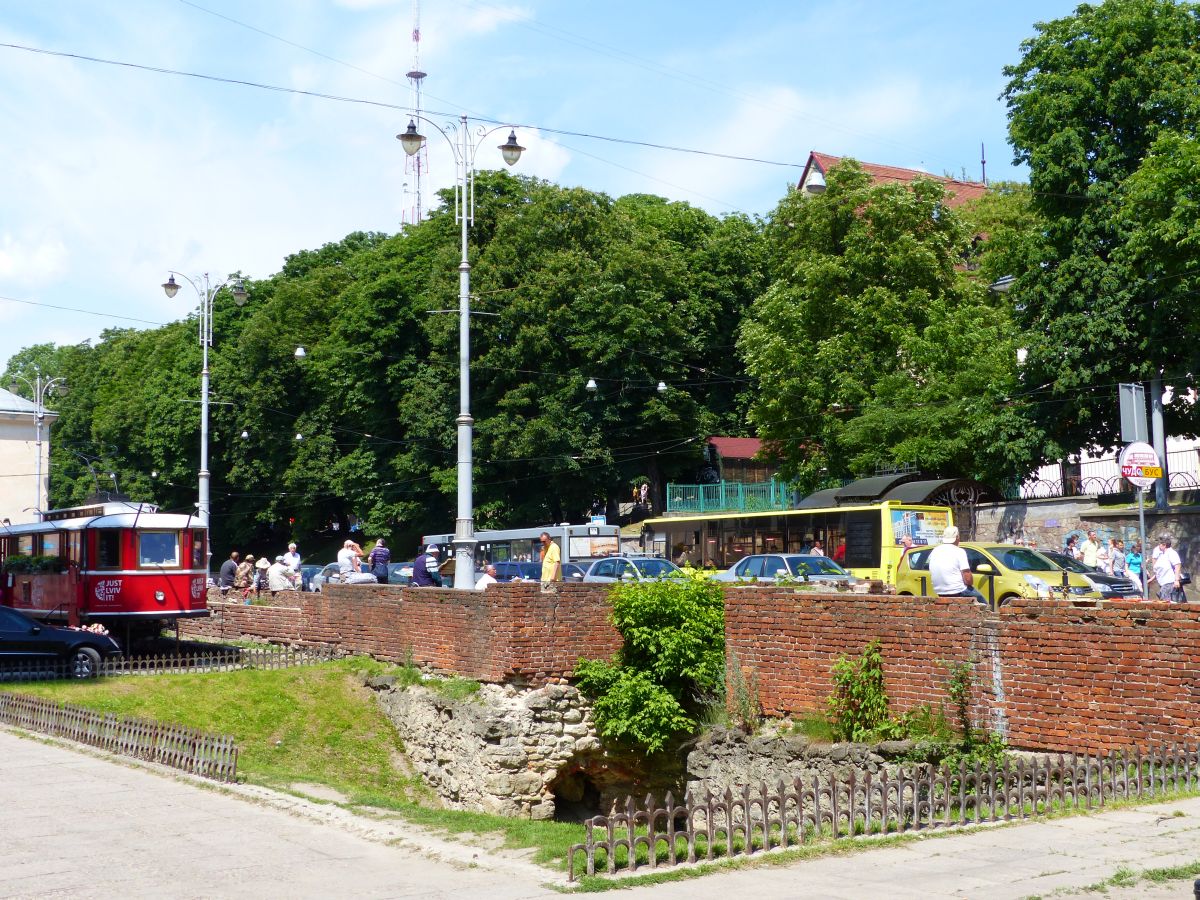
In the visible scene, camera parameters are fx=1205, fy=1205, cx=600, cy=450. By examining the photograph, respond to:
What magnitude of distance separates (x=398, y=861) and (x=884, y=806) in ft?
12.6

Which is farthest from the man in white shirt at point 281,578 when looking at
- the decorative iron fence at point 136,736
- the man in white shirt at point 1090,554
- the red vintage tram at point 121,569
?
the man in white shirt at point 1090,554

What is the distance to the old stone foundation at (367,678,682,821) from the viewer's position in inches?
726

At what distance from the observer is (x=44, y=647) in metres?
21.3

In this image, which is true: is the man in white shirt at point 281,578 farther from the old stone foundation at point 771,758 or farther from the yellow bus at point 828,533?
the old stone foundation at point 771,758

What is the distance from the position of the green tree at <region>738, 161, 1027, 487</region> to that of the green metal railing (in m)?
5.50

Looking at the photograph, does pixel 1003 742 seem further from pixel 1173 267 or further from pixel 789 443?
pixel 789 443

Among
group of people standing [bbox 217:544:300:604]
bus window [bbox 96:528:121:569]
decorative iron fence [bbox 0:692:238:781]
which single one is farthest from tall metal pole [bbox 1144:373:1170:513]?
decorative iron fence [bbox 0:692:238:781]

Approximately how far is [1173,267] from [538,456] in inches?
1014

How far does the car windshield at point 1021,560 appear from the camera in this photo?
21672 mm

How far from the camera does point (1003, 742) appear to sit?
41.7 ft

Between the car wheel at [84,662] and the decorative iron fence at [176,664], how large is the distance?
0.19 ft

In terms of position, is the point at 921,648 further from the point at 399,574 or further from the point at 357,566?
the point at 399,574

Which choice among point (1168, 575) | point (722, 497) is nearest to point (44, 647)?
point (1168, 575)

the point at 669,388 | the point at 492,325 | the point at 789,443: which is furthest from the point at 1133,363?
the point at 492,325
